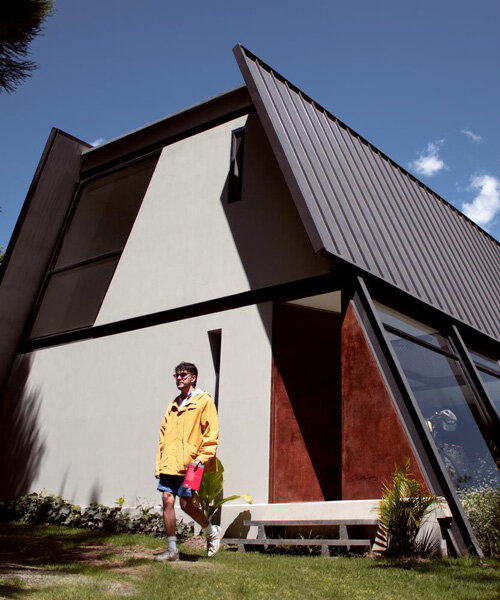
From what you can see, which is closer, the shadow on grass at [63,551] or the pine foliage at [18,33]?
the shadow on grass at [63,551]

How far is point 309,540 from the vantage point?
26.2 feet

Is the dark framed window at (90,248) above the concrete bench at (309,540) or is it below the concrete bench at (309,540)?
above

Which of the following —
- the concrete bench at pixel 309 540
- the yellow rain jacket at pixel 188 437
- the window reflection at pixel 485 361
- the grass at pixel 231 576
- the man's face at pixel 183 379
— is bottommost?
the grass at pixel 231 576

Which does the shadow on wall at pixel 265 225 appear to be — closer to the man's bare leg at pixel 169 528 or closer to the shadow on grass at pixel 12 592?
the man's bare leg at pixel 169 528

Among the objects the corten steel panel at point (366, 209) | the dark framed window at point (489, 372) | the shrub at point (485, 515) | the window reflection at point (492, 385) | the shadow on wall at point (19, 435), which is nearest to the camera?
the shrub at point (485, 515)

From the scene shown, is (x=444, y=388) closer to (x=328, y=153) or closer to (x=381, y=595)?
(x=328, y=153)

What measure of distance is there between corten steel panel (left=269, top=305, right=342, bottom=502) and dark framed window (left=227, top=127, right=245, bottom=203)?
2599mm

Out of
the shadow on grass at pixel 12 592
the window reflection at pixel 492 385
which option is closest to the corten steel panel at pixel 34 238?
the window reflection at pixel 492 385

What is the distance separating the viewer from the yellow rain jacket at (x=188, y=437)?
697cm

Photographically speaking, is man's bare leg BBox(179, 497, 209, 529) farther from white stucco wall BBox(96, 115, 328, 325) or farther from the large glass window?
white stucco wall BBox(96, 115, 328, 325)

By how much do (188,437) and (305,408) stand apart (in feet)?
12.4

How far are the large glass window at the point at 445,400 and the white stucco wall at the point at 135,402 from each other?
7.14ft

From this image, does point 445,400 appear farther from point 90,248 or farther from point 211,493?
point 90,248

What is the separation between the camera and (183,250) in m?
12.5
